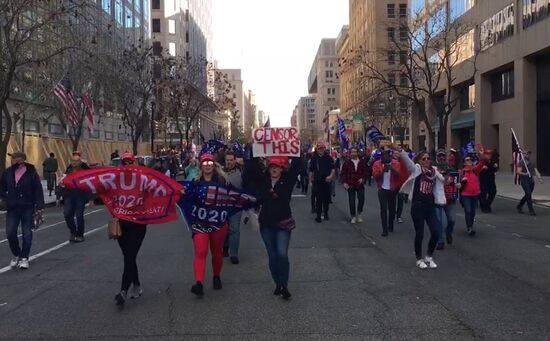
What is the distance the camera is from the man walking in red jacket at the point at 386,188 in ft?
36.8

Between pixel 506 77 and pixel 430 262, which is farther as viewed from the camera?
pixel 506 77

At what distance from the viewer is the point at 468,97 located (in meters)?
45.6

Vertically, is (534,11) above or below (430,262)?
above

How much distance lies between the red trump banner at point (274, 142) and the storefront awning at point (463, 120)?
37.0 metres

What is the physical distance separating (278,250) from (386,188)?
18.5 feet

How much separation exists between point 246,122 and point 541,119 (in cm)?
15657

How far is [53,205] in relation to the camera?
2058 centimetres

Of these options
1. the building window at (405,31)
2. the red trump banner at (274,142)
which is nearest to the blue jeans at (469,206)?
the red trump banner at (274,142)

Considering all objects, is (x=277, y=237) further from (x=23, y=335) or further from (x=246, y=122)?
(x=246, y=122)

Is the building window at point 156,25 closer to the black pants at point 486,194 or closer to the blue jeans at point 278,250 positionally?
the black pants at point 486,194

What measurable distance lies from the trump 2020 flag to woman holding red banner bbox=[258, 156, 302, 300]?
0.31m

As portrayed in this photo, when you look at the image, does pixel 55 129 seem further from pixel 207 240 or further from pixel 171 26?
pixel 171 26

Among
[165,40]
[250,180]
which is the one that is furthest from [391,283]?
[165,40]

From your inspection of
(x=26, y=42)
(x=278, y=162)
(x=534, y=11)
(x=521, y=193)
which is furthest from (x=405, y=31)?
(x=278, y=162)
